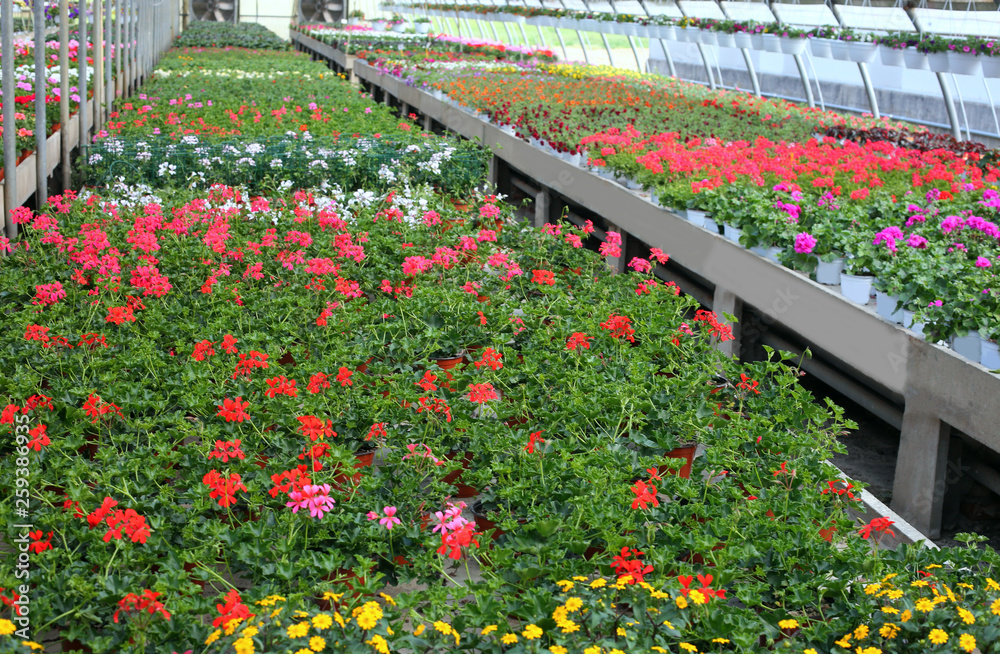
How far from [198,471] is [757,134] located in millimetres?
7687

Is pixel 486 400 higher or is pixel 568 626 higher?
pixel 486 400

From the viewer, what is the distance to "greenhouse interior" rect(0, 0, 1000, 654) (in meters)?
2.25

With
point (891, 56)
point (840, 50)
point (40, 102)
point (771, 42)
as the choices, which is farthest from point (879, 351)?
point (771, 42)

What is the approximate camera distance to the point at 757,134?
9.23 metres

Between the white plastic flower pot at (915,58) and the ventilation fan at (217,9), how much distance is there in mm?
35109

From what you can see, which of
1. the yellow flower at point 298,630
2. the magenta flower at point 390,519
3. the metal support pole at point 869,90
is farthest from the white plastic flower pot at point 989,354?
the metal support pole at point 869,90

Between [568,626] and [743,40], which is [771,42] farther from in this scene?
[568,626]

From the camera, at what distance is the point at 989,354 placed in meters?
3.70

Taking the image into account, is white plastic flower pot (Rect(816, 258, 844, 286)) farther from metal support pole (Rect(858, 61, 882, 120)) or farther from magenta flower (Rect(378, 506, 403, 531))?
metal support pole (Rect(858, 61, 882, 120))

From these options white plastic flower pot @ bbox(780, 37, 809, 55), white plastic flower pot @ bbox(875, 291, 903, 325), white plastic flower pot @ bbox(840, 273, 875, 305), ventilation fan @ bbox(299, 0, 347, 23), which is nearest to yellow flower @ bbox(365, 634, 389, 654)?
white plastic flower pot @ bbox(875, 291, 903, 325)

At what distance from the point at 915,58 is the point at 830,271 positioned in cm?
723

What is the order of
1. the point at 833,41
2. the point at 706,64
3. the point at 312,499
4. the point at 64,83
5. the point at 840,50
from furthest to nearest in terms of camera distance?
the point at 706,64, the point at 833,41, the point at 840,50, the point at 64,83, the point at 312,499

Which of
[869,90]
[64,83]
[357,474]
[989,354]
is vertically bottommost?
[357,474]

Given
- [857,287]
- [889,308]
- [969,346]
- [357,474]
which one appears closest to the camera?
[357,474]
